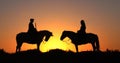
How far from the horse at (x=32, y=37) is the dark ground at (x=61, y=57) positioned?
12.7 ft

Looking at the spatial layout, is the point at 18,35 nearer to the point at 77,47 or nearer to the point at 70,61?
the point at 77,47

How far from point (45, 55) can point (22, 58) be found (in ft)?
6.49

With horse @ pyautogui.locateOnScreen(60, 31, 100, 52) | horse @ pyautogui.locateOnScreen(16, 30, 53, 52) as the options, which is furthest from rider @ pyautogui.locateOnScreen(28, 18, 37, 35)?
horse @ pyautogui.locateOnScreen(60, 31, 100, 52)

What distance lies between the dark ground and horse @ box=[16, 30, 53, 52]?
3857 mm

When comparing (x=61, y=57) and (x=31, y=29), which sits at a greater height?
(x=31, y=29)

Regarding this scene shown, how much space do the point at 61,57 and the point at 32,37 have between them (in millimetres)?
6618

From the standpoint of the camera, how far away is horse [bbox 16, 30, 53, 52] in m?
33.8

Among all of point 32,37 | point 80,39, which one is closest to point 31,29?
point 32,37

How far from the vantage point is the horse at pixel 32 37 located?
111 ft

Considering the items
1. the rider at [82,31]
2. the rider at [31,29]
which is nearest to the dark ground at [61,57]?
the rider at [31,29]

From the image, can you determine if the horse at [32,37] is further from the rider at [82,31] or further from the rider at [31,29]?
the rider at [82,31]

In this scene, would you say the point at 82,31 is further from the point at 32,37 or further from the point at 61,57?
the point at 61,57

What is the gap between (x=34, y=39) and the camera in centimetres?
3412

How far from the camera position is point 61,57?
2781 cm
